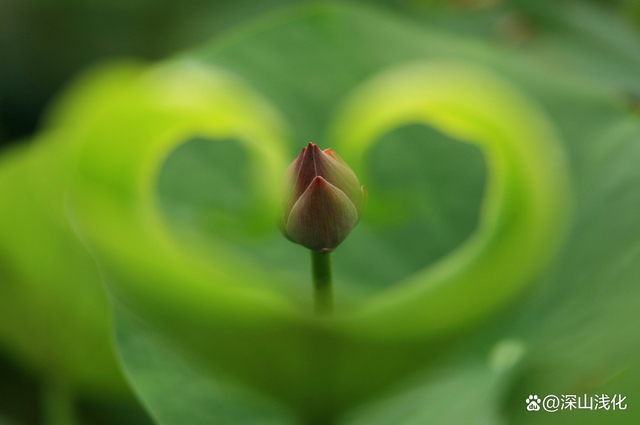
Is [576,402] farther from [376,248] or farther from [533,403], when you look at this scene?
[376,248]

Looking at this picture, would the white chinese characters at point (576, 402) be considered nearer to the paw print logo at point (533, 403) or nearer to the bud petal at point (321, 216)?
the paw print logo at point (533, 403)

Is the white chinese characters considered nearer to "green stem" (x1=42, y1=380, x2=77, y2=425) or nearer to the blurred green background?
the blurred green background

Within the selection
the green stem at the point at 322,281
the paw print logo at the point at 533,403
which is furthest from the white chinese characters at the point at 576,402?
the green stem at the point at 322,281

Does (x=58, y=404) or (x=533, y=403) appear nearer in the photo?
(x=533, y=403)

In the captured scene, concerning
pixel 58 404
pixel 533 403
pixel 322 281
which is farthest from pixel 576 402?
pixel 58 404

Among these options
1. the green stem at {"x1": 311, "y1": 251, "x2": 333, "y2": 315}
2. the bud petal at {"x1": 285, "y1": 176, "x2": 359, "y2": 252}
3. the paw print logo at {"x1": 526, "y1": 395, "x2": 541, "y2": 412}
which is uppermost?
the paw print logo at {"x1": 526, "y1": 395, "x2": 541, "y2": 412}

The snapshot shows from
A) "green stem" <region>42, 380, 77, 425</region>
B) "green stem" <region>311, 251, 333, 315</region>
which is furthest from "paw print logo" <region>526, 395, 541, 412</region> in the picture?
"green stem" <region>42, 380, 77, 425</region>

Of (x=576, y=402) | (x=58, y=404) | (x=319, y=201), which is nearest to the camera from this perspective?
(x=319, y=201)
